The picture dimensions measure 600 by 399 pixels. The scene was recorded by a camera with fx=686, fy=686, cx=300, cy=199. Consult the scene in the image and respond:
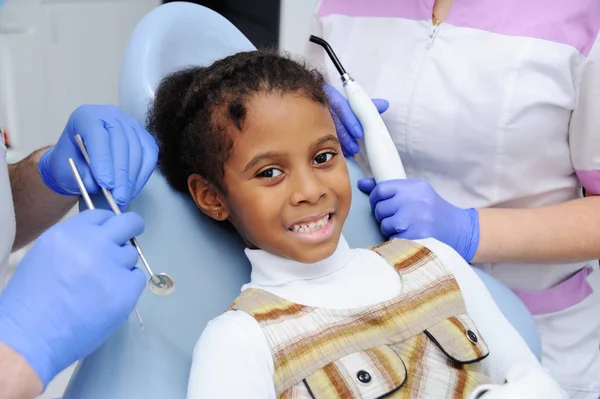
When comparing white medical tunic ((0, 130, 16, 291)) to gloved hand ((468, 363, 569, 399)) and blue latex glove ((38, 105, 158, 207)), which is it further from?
gloved hand ((468, 363, 569, 399))

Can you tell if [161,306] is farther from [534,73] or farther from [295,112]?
[534,73]

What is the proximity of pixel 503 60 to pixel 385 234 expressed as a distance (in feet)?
1.20

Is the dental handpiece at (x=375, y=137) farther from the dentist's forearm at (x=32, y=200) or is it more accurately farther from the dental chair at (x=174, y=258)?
the dentist's forearm at (x=32, y=200)

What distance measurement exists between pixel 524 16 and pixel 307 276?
1.98 ft

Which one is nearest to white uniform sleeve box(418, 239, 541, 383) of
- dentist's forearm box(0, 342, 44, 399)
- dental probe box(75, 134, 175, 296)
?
dental probe box(75, 134, 175, 296)

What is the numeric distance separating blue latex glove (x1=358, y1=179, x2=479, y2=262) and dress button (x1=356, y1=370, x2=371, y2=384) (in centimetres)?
33

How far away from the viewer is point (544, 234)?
3.83 ft

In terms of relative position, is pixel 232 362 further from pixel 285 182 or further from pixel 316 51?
pixel 316 51

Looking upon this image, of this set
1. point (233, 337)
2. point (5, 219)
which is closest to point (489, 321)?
point (233, 337)

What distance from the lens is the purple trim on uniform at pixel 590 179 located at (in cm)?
117

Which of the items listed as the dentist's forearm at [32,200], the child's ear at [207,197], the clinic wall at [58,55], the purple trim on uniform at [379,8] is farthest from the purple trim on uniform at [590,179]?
the clinic wall at [58,55]

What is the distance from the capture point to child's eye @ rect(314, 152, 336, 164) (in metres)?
1.01

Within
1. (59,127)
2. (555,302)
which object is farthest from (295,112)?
(59,127)

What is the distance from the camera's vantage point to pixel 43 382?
2.53 feet
